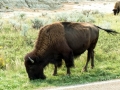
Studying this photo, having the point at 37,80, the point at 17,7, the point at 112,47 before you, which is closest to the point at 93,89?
the point at 37,80

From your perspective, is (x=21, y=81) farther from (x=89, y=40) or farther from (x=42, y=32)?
(x=89, y=40)

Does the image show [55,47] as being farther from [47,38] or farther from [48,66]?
[48,66]

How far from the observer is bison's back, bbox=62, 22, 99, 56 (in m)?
9.12

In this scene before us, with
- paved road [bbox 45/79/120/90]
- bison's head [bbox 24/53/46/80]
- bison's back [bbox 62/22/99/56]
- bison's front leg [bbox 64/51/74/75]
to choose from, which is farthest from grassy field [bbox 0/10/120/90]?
bison's back [bbox 62/22/99/56]

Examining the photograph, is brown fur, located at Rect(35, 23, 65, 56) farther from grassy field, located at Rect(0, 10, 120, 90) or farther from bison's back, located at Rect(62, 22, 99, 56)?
grassy field, located at Rect(0, 10, 120, 90)

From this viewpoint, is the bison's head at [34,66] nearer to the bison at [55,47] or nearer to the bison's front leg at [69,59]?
the bison at [55,47]

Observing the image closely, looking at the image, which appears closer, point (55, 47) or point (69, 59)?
point (55, 47)

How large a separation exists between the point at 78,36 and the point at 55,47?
1070 mm

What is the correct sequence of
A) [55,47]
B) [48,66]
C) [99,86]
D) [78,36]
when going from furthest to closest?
[48,66] → [78,36] → [55,47] → [99,86]

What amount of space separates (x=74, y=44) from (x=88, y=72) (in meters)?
1.00

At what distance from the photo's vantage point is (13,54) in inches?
435

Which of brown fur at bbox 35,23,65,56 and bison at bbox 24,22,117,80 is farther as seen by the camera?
brown fur at bbox 35,23,65,56

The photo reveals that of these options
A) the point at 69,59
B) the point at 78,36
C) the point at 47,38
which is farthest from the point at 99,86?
the point at 78,36

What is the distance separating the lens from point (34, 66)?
8.32 metres
